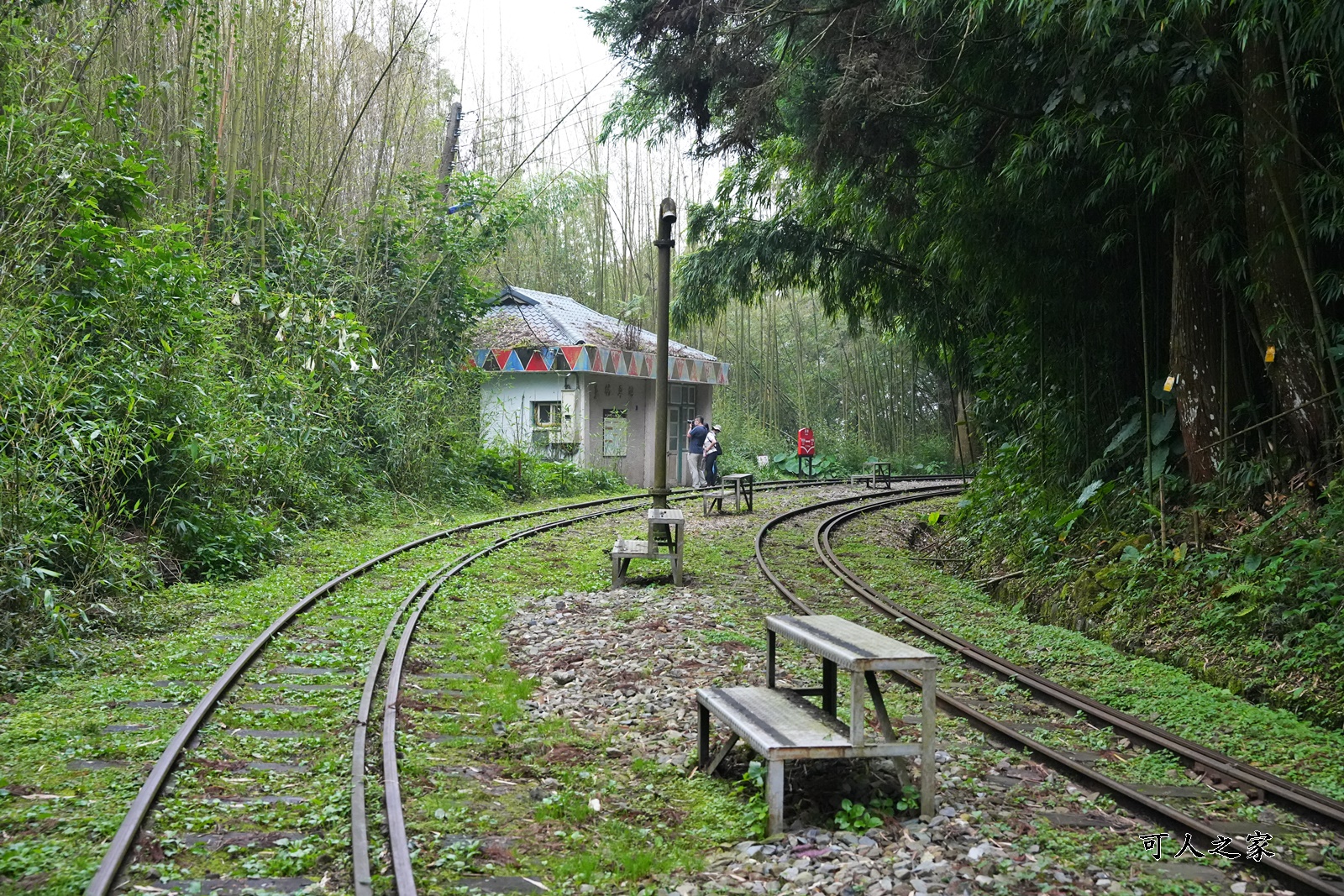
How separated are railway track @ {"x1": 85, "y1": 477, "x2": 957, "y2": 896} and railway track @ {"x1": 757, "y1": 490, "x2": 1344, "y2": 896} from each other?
2998 millimetres

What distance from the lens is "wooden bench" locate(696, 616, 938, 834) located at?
13.2ft

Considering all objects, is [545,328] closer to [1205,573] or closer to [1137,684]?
[1205,573]

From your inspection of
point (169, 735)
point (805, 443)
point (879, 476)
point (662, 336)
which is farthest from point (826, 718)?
point (805, 443)

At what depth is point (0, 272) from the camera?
6695 mm

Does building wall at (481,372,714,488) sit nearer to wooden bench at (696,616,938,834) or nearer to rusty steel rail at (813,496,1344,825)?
rusty steel rail at (813,496,1344,825)

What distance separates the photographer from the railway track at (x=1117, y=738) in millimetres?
3932

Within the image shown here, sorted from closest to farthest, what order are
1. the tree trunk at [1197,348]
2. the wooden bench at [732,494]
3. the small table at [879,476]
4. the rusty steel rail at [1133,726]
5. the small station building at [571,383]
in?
the rusty steel rail at [1133,726], the tree trunk at [1197,348], the wooden bench at [732,494], the small station building at [571,383], the small table at [879,476]

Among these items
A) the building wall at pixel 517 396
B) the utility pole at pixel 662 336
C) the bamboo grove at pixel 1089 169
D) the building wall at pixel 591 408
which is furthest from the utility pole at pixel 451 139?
the utility pole at pixel 662 336

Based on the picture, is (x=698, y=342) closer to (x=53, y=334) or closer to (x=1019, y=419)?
(x=1019, y=419)

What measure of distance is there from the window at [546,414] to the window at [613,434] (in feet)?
3.57

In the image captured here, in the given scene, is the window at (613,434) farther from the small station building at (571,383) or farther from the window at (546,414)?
the window at (546,414)

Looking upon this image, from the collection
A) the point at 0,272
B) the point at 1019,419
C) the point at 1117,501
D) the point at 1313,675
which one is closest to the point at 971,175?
the point at 1117,501

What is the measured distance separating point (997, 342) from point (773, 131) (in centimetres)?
365

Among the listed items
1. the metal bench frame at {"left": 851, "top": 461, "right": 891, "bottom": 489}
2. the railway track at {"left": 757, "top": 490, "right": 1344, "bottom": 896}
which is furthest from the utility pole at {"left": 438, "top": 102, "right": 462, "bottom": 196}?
the railway track at {"left": 757, "top": 490, "right": 1344, "bottom": 896}
